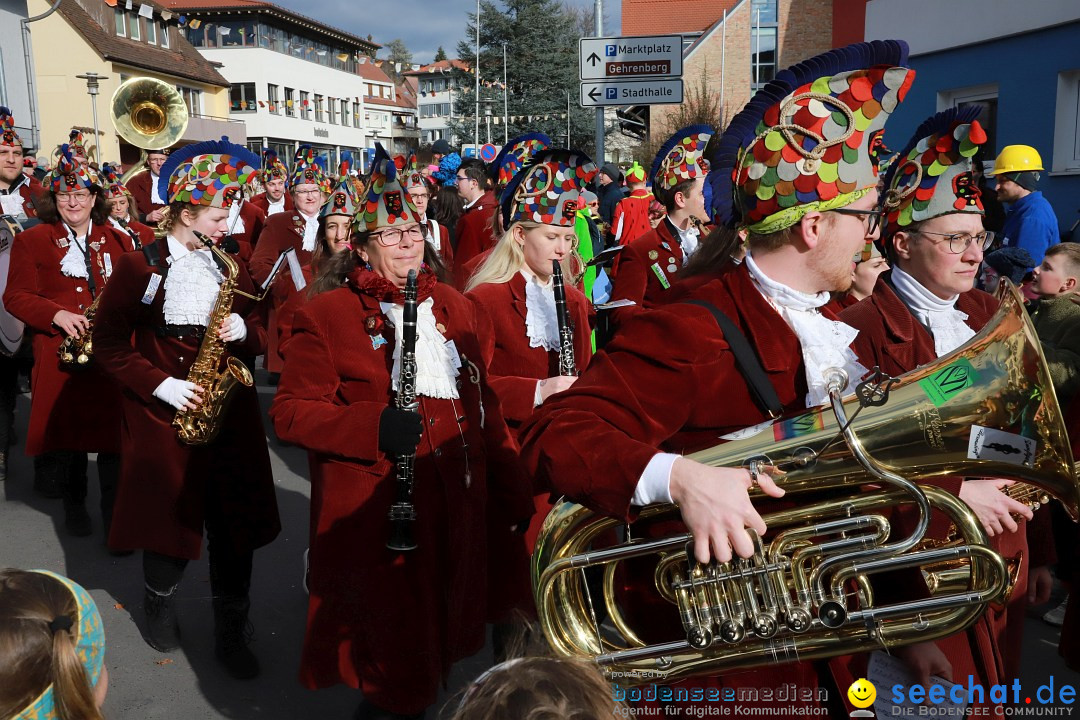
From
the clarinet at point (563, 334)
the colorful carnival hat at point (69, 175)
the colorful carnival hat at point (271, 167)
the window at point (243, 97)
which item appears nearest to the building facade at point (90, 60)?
the window at point (243, 97)

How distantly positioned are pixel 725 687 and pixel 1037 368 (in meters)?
0.96

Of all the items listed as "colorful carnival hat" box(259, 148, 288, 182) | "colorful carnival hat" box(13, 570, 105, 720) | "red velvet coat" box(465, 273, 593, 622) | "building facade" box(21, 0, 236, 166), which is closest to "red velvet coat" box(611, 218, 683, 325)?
"red velvet coat" box(465, 273, 593, 622)

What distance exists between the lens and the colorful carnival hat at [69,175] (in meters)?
6.11

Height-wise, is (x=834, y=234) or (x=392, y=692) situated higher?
(x=834, y=234)

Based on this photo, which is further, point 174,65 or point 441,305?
point 174,65

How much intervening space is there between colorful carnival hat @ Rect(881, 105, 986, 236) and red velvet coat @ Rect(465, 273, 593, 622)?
151cm

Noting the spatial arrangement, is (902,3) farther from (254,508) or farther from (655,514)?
(655,514)

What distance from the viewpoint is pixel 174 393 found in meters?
4.08

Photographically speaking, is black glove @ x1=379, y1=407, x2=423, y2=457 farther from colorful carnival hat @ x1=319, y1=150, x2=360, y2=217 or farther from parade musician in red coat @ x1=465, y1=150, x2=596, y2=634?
colorful carnival hat @ x1=319, y1=150, x2=360, y2=217

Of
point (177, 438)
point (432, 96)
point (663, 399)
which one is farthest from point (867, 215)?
point (432, 96)

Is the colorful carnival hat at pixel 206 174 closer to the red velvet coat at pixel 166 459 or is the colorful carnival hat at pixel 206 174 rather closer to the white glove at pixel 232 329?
the red velvet coat at pixel 166 459

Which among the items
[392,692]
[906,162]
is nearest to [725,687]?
[392,692]

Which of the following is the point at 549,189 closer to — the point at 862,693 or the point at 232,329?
the point at 232,329

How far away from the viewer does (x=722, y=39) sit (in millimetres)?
37219
